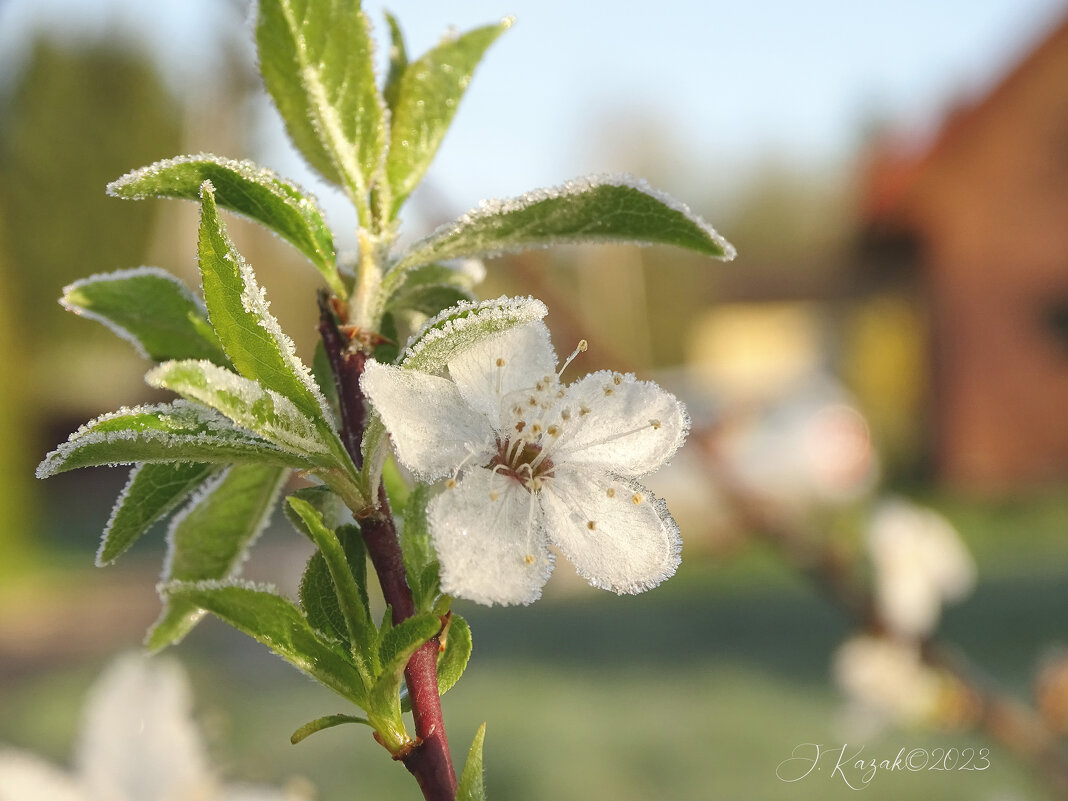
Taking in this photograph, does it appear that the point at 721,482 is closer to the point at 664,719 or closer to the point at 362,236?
the point at 362,236

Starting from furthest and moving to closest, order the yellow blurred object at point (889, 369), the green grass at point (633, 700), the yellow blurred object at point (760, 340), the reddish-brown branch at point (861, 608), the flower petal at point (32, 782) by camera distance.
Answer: the yellow blurred object at point (760, 340) → the yellow blurred object at point (889, 369) → the green grass at point (633, 700) → the reddish-brown branch at point (861, 608) → the flower petal at point (32, 782)

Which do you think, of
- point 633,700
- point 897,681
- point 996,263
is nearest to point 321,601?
point 897,681

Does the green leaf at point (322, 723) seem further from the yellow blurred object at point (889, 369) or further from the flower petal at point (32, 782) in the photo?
the yellow blurred object at point (889, 369)

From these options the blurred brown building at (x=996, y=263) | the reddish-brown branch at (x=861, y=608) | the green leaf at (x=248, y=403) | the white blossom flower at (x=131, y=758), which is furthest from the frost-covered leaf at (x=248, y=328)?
the blurred brown building at (x=996, y=263)

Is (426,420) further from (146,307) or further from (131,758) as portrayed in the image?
(131,758)

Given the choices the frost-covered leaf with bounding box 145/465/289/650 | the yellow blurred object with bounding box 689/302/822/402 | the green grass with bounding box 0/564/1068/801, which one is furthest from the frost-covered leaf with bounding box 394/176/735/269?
the yellow blurred object with bounding box 689/302/822/402

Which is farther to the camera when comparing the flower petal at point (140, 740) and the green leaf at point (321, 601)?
the flower petal at point (140, 740)

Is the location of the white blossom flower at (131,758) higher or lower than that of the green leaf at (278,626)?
lower

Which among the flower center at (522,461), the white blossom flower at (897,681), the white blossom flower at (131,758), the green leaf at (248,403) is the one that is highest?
the green leaf at (248,403)
